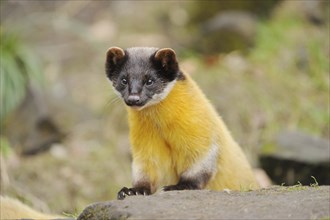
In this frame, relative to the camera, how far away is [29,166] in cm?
1533

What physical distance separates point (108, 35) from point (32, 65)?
5673mm

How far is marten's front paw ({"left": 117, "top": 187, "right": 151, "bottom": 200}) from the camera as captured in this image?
785 centimetres

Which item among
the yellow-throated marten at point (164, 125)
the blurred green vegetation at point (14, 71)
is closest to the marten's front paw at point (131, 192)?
the yellow-throated marten at point (164, 125)

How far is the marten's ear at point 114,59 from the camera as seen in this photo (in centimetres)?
834

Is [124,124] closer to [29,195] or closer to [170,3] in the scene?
[29,195]

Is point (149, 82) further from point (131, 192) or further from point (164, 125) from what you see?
point (131, 192)

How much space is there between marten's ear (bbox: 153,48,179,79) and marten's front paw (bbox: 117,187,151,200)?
1237 millimetres

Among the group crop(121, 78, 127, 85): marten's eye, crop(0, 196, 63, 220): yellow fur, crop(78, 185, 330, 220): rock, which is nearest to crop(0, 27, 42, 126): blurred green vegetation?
crop(0, 196, 63, 220): yellow fur

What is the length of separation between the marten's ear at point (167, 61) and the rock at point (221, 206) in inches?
73.7

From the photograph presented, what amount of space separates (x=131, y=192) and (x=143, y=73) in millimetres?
1243

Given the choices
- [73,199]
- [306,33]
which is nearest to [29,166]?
[73,199]

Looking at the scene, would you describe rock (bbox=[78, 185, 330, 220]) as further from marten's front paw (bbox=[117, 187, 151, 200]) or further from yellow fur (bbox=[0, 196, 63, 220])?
yellow fur (bbox=[0, 196, 63, 220])

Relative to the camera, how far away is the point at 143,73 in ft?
27.0

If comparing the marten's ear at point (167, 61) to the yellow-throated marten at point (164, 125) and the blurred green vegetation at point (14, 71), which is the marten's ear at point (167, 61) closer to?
the yellow-throated marten at point (164, 125)
